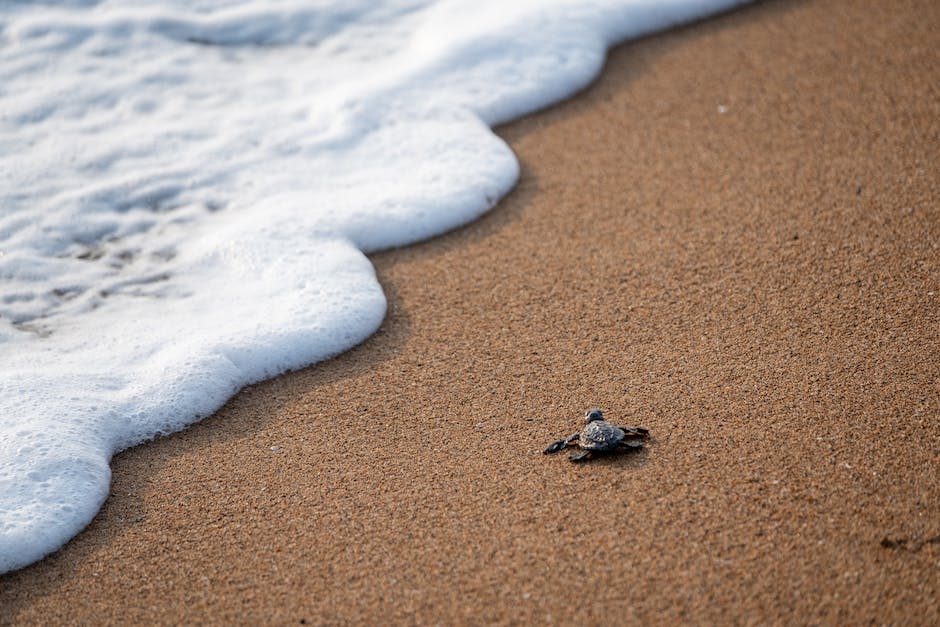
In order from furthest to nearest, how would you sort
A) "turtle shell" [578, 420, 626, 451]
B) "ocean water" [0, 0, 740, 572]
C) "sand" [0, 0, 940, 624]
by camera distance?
"ocean water" [0, 0, 740, 572] < "turtle shell" [578, 420, 626, 451] < "sand" [0, 0, 940, 624]

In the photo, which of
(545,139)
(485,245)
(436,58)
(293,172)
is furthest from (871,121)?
(293,172)

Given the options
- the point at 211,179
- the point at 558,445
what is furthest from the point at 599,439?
the point at 211,179

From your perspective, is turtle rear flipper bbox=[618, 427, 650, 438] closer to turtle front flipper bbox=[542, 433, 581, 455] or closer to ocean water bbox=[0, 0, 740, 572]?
turtle front flipper bbox=[542, 433, 581, 455]

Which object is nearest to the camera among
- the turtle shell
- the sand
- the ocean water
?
the sand

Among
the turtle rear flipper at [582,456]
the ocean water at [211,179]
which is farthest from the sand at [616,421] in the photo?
the ocean water at [211,179]

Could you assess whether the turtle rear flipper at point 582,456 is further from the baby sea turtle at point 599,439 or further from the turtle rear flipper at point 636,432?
the turtle rear flipper at point 636,432

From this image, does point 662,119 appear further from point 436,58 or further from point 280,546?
point 280,546

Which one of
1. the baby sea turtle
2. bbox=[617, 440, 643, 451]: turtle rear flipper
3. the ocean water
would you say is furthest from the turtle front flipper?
the ocean water
